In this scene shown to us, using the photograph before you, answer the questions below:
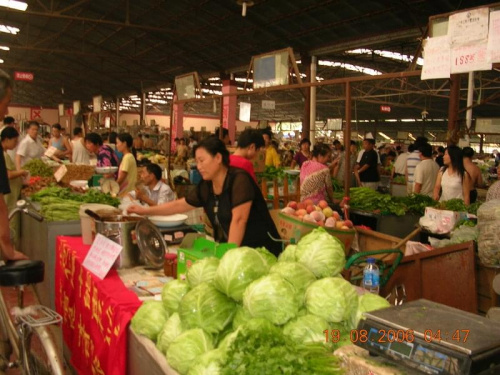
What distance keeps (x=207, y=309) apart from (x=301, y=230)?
105 inches

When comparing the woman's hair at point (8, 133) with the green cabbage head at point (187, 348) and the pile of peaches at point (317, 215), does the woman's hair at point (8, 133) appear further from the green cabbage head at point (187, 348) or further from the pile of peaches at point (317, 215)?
the green cabbage head at point (187, 348)

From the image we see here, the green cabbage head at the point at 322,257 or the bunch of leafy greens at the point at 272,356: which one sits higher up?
the green cabbage head at the point at 322,257

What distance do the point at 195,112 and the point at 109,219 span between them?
128 ft

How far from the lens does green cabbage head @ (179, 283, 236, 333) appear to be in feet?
5.71

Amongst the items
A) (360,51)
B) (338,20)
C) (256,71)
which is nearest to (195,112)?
(360,51)

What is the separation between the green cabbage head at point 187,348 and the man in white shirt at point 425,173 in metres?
6.49

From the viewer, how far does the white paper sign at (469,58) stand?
10.8ft

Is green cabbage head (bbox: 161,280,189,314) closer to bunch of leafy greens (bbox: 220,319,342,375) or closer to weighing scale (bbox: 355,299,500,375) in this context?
bunch of leafy greens (bbox: 220,319,342,375)

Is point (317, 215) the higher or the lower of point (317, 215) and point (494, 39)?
the lower

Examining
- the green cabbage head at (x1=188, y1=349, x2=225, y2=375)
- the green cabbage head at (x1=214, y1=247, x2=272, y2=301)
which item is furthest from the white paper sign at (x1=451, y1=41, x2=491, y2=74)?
the green cabbage head at (x1=188, y1=349, x2=225, y2=375)

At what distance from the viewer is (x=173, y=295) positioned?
2.01 m

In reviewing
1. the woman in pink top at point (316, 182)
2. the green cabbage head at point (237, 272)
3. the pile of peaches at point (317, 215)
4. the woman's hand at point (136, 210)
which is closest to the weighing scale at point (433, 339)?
the green cabbage head at point (237, 272)

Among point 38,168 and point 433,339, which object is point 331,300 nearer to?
point 433,339

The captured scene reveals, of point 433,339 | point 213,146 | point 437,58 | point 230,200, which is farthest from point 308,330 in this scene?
point 437,58
